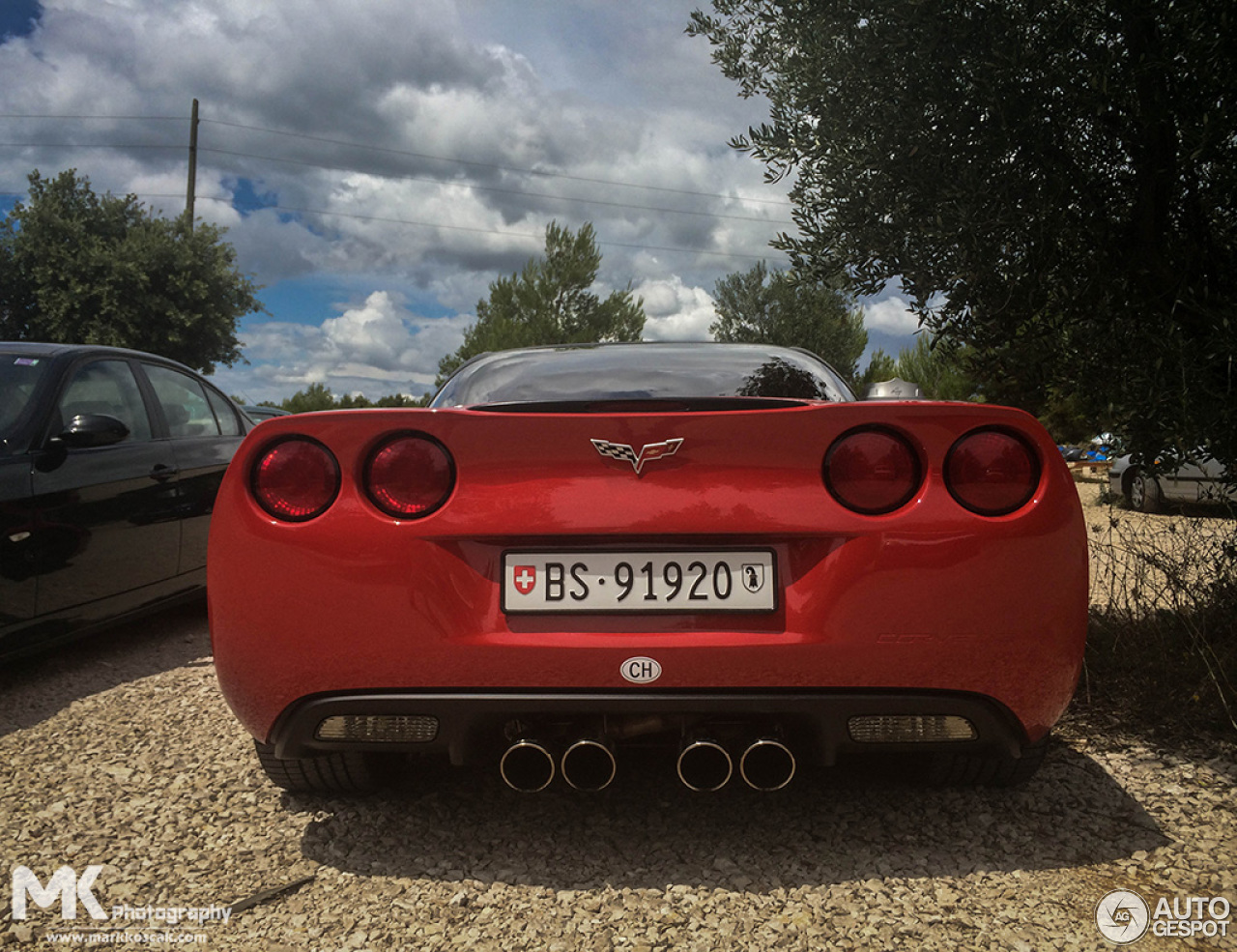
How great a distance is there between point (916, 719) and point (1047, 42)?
293cm

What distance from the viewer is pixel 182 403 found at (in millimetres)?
5406

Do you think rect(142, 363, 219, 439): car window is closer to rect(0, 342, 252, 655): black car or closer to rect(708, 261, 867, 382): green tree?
rect(0, 342, 252, 655): black car

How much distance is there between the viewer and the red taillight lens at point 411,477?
2.24 meters

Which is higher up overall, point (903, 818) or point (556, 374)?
point (556, 374)

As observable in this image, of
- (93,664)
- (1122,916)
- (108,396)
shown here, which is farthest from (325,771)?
(108,396)

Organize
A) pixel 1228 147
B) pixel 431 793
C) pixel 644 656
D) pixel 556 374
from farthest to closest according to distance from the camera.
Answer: pixel 1228 147 → pixel 556 374 → pixel 431 793 → pixel 644 656

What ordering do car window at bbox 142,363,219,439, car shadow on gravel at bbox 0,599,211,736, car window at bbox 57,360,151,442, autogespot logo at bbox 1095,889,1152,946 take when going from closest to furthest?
autogespot logo at bbox 1095,889,1152,946
car shadow on gravel at bbox 0,599,211,736
car window at bbox 57,360,151,442
car window at bbox 142,363,219,439

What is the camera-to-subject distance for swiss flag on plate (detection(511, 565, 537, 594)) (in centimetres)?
220

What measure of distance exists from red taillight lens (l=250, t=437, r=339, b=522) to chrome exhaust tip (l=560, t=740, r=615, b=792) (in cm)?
82

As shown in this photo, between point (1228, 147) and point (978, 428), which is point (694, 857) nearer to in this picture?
point (978, 428)

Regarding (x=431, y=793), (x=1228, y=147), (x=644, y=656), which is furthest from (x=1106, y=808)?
(x=1228, y=147)

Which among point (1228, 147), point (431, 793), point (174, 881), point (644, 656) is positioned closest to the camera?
point (644, 656)

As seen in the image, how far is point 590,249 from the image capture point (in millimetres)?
53562

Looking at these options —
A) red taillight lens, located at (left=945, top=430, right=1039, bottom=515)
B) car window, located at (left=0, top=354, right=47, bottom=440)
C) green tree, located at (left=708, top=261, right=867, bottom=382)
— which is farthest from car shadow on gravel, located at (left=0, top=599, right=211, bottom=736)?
green tree, located at (left=708, top=261, right=867, bottom=382)
